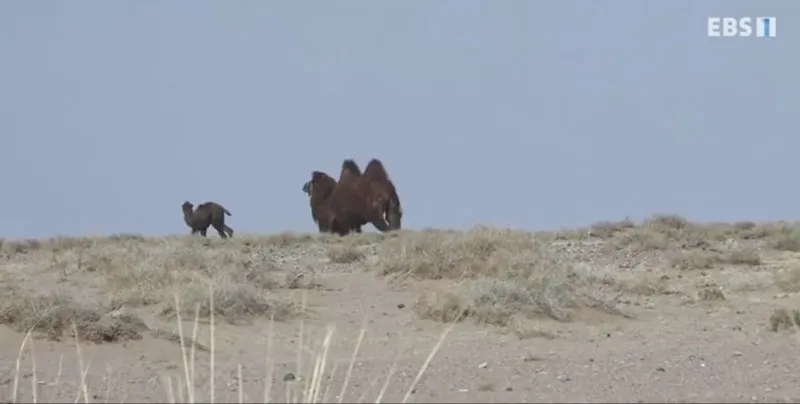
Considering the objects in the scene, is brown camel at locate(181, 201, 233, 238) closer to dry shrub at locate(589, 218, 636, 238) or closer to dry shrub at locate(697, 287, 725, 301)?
dry shrub at locate(589, 218, 636, 238)

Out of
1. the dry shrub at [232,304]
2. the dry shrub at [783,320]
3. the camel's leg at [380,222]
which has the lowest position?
the dry shrub at [783,320]

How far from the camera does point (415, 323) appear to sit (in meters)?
10.6

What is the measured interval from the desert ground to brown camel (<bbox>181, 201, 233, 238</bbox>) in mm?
7616

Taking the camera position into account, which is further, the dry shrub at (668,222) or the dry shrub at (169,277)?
the dry shrub at (668,222)

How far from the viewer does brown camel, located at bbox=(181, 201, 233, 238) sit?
2602 cm

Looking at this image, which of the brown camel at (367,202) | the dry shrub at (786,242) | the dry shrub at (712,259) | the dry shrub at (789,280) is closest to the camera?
the dry shrub at (789,280)

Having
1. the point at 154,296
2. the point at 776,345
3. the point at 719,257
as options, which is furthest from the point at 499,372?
the point at 719,257

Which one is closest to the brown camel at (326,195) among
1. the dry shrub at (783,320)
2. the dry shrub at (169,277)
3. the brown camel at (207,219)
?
the brown camel at (207,219)

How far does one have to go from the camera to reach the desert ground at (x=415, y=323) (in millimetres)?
6297

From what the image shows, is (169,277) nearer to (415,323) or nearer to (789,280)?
(415,323)

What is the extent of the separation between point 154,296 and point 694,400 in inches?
262

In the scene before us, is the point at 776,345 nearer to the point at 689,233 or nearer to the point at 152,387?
the point at 152,387

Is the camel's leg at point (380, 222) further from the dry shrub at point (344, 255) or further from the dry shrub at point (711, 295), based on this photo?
the dry shrub at point (711, 295)

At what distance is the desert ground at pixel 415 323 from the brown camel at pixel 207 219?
7.62 metres
